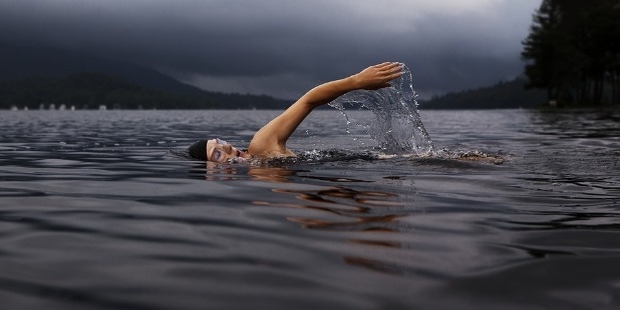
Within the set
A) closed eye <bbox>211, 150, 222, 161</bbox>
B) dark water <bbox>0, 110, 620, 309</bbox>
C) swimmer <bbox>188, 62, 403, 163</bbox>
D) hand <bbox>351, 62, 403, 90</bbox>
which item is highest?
hand <bbox>351, 62, 403, 90</bbox>

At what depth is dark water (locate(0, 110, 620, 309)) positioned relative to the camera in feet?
9.08

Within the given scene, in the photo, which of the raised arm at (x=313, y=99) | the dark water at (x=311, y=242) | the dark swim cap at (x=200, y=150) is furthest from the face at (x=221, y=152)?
the dark water at (x=311, y=242)

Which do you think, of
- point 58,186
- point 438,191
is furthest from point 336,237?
point 58,186

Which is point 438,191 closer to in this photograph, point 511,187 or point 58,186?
point 511,187

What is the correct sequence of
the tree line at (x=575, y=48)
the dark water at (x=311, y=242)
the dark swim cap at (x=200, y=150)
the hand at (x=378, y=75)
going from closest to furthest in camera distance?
the dark water at (x=311, y=242) → the hand at (x=378, y=75) → the dark swim cap at (x=200, y=150) → the tree line at (x=575, y=48)

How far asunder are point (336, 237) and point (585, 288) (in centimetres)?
145

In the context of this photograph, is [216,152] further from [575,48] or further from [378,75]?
[575,48]

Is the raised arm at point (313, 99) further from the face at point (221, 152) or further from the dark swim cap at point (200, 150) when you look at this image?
the dark swim cap at point (200, 150)

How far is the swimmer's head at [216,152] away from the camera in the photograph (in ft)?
30.5

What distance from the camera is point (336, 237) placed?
3844mm

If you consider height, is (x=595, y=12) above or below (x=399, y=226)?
above

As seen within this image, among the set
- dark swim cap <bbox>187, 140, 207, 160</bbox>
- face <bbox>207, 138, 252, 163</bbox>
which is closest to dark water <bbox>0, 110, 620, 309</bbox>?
face <bbox>207, 138, 252, 163</bbox>

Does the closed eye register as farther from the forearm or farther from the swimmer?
the forearm

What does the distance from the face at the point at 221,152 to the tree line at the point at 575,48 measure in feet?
210
